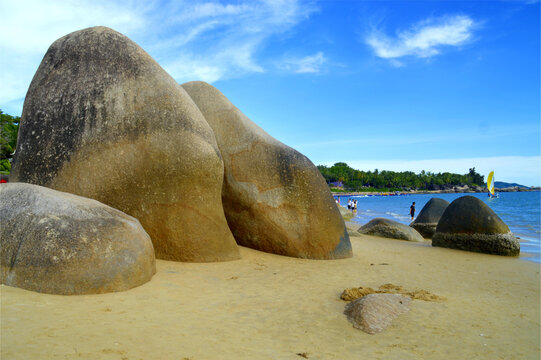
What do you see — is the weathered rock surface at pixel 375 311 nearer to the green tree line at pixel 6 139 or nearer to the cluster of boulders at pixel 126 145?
the cluster of boulders at pixel 126 145

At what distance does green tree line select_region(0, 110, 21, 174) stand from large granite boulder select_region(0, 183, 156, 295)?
32.9 meters

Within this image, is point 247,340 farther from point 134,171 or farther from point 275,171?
point 275,171

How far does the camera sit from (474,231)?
1162cm

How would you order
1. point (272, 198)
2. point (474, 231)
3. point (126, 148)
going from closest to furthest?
Result: point (126, 148), point (272, 198), point (474, 231)

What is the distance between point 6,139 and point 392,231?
3217 centimetres

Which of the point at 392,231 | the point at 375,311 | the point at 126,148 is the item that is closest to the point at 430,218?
the point at 392,231

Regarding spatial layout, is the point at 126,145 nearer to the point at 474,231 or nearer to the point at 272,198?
the point at 272,198

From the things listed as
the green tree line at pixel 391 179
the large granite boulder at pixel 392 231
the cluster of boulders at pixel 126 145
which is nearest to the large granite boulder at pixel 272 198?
the cluster of boulders at pixel 126 145

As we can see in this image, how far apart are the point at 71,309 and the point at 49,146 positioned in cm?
363

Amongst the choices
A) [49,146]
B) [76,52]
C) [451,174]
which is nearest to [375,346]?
[49,146]

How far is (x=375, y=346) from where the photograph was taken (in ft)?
12.9

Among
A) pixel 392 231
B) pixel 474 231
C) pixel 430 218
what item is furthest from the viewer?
pixel 430 218

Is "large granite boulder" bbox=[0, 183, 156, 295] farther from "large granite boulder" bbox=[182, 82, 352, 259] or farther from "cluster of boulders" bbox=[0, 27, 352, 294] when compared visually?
"large granite boulder" bbox=[182, 82, 352, 259]

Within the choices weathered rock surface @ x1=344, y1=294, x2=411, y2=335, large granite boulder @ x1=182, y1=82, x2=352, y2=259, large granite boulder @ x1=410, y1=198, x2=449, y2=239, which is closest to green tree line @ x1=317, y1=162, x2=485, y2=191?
large granite boulder @ x1=410, y1=198, x2=449, y2=239
